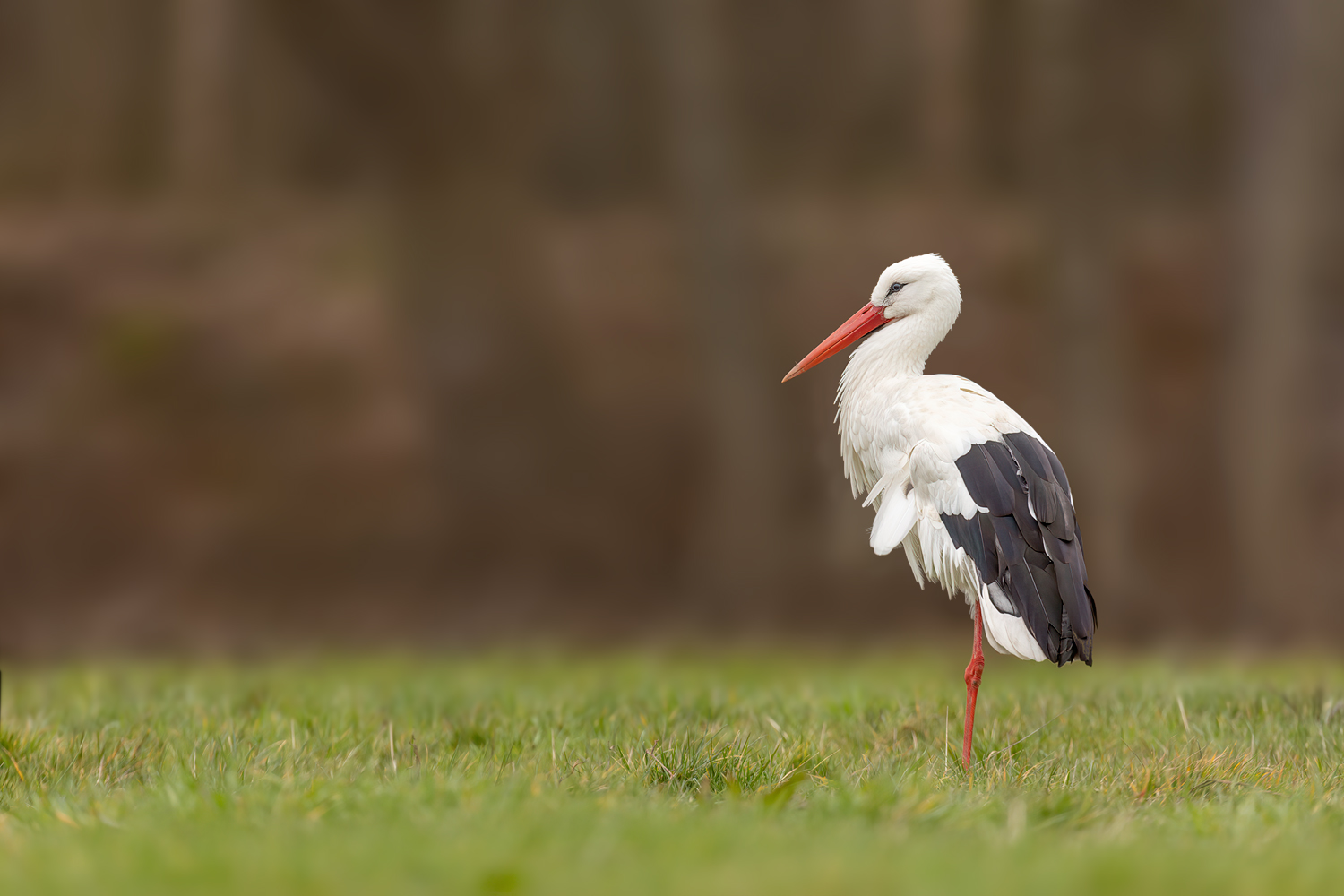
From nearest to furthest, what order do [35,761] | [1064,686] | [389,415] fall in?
[35,761] → [1064,686] → [389,415]

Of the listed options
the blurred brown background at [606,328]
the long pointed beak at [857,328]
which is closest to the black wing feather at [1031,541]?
the long pointed beak at [857,328]

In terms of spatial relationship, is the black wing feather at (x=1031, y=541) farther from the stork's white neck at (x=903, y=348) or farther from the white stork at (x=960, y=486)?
the stork's white neck at (x=903, y=348)

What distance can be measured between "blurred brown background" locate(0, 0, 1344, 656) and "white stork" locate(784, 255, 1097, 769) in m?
5.86

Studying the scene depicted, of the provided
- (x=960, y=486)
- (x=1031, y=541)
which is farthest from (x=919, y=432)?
(x=1031, y=541)

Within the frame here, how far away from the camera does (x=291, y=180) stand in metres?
19.2

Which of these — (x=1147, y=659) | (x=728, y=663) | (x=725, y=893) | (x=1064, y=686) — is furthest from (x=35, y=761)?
(x=1147, y=659)

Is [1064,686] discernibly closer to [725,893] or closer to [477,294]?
[725,893]

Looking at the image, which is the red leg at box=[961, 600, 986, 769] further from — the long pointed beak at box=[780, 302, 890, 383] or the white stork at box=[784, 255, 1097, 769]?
the long pointed beak at box=[780, 302, 890, 383]

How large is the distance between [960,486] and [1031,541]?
0.31 meters

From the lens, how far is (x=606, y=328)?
16297mm

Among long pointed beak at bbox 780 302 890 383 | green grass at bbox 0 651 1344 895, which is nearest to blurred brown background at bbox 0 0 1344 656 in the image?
green grass at bbox 0 651 1344 895

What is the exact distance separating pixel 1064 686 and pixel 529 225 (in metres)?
9.36

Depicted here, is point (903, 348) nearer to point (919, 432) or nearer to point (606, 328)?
point (919, 432)

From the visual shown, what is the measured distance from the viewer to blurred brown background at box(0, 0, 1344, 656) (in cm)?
1116
